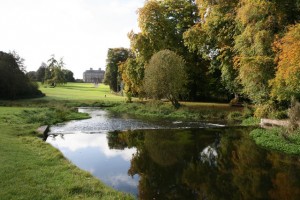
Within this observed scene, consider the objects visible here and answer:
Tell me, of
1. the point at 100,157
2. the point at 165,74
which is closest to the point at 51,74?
the point at 165,74

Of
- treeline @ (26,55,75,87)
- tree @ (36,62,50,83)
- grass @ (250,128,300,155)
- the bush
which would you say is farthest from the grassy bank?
tree @ (36,62,50,83)

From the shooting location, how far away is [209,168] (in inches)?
517

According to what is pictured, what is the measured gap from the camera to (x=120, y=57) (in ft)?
265

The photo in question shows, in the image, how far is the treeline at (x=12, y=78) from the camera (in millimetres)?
47459

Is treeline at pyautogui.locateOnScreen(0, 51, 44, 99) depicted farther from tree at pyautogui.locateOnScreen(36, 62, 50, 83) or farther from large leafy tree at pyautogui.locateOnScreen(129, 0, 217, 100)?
tree at pyautogui.locateOnScreen(36, 62, 50, 83)

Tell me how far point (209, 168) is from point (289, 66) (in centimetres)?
814

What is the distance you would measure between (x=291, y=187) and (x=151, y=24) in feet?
110

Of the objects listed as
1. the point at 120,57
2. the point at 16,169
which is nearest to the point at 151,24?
the point at 16,169

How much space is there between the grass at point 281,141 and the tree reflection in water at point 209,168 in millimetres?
634

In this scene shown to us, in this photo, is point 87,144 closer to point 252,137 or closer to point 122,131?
point 122,131

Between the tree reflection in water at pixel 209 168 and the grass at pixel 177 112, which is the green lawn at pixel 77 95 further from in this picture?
the tree reflection in water at pixel 209 168

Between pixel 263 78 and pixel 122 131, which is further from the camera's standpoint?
pixel 122 131

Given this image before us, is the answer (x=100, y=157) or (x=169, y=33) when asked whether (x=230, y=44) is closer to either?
(x=169, y=33)

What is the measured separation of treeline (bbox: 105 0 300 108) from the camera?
19969 mm
